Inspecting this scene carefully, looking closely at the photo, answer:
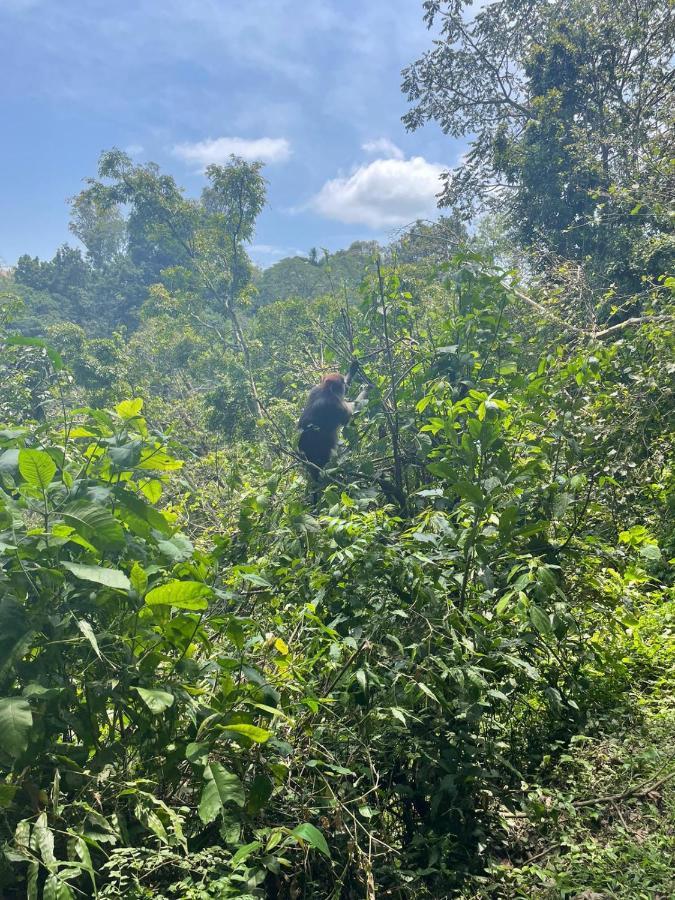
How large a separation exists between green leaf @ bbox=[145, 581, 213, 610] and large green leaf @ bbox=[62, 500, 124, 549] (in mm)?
135

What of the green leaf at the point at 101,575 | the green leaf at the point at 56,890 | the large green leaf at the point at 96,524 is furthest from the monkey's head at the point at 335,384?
the green leaf at the point at 56,890

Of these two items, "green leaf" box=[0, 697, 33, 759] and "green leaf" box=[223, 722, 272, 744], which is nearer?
"green leaf" box=[0, 697, 33, 759]

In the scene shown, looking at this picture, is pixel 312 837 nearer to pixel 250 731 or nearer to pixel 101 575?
pixel 250 731

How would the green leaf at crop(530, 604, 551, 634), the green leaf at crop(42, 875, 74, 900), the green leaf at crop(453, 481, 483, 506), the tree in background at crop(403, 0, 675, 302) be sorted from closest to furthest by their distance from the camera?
the green leaf at crop(42, 875, 74, 900)
the green leaf at crop(530, 604, 551, 634)
the green leaf at crop(453, 481, 483, 506)
the tree in background at crop(403, 0, 675, 302)

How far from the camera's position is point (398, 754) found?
5.46 feet

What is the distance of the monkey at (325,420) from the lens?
4617mm

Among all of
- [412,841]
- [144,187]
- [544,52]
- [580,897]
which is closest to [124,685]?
[412,841]

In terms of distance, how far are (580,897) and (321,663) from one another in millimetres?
859

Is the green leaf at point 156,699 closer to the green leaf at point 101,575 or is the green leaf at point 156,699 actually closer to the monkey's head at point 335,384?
Answer: the green leaf at point 101,575

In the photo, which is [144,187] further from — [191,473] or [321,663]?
[321,663]

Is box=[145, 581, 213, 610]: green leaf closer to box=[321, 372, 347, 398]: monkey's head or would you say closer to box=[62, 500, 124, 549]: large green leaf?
box=[62, 500, 124, 549]: large green leaf

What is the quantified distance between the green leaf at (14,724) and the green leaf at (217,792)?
Result: 36cm

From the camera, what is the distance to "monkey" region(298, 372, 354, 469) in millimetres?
4617

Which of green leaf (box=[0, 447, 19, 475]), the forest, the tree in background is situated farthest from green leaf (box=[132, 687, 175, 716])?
the tree in background
